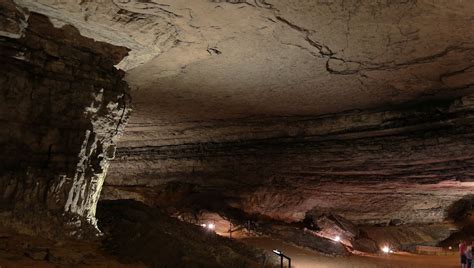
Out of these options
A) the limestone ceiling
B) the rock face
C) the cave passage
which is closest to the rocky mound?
the cave passage

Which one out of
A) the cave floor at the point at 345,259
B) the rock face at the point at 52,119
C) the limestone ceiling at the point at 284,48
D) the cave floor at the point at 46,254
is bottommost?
the cave floor at the point at 345,259

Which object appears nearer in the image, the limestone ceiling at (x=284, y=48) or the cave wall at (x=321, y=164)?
the limestone ceiling at (x=284, y=48)

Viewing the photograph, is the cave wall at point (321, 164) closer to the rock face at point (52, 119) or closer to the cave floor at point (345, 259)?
the cave floor at point (345, 259)

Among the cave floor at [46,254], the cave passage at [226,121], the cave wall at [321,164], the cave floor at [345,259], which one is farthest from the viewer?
the cave floor at [345,259]

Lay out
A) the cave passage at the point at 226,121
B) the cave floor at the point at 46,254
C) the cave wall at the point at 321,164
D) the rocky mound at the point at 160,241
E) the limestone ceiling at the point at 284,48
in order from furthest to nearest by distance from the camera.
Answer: the cave wall at the point at 321,164, the rocky mound at the point at 160,241, the cave passage at the point at 226,121, the limestone ceiling at the point at 284,48, the cave floor at the point at 46,254

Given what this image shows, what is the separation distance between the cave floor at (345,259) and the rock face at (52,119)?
515cm

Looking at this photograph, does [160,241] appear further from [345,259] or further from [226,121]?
[345,259]

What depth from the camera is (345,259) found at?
35.1 ft

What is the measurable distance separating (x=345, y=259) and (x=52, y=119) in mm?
8781

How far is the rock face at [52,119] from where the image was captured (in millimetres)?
5215

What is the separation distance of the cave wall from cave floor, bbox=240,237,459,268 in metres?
2.15

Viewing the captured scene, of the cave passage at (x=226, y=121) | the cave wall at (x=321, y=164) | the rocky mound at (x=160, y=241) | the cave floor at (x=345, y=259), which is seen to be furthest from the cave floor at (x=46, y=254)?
the cave wall at (x=321, y=164)

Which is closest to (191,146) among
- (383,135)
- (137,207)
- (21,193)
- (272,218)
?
(272,218)

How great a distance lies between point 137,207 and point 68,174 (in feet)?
7.01
